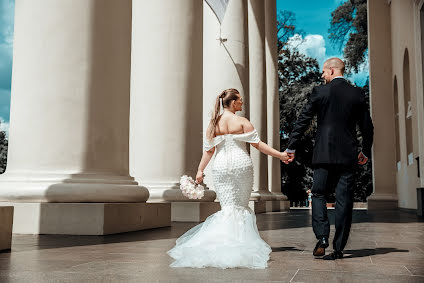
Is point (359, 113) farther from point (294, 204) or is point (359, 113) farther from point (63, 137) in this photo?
point (294, 204)

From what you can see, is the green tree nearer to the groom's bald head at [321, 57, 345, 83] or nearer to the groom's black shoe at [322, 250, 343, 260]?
the groom's bald head at [321, 57, 345, 83]

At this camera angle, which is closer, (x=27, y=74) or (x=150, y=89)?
(x=27, y=74)

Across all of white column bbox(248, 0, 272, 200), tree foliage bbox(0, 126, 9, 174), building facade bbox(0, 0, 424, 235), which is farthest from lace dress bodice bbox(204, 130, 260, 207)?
tree foliage bbox(0, 126, 9, 174)

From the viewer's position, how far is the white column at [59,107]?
2020 cm

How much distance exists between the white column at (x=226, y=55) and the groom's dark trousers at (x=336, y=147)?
25666mm

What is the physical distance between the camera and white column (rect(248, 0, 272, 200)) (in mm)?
52156

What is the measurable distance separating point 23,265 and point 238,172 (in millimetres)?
6837

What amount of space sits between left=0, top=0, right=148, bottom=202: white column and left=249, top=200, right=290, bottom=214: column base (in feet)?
90.6

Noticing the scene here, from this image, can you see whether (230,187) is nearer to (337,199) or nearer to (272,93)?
(337,199)

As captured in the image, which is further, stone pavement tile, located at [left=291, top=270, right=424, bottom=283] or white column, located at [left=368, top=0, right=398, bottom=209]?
white column, located at [left=368, top=0, right=398, bottom=209]

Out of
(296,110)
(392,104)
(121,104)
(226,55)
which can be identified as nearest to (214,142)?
(121,104)

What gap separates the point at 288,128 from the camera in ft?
387

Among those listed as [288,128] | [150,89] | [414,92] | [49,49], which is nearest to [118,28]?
[49,49]

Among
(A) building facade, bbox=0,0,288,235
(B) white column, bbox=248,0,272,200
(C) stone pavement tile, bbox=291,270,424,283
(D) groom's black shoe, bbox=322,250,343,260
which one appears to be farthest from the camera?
(B) white column, bbox=248,0,272,200
